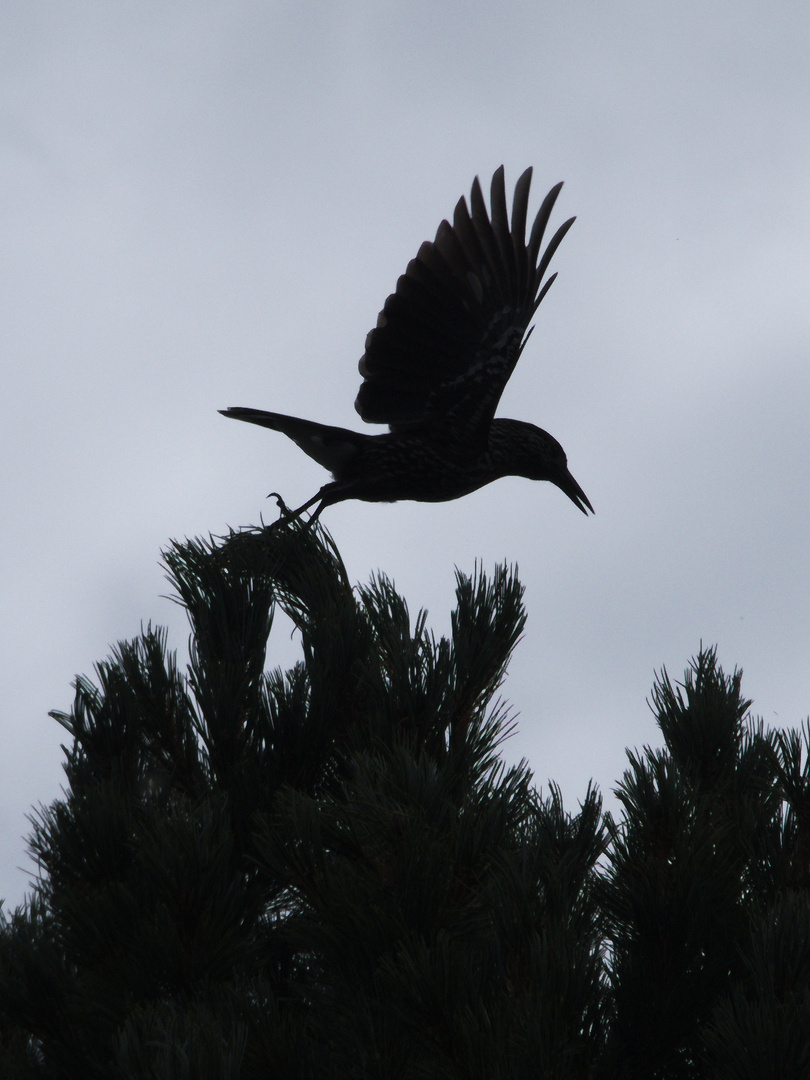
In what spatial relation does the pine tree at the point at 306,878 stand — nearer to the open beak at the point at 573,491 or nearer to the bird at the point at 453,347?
the bird at the point at 453,347

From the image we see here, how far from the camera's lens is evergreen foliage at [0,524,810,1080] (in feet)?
5.16

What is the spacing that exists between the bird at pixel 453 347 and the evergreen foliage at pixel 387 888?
2163 millimetres

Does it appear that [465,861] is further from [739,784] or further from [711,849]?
[739,784]

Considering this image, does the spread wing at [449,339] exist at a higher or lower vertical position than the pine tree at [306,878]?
higher

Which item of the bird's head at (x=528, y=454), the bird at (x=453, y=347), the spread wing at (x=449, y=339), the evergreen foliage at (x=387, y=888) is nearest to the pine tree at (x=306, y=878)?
the evergreen foliage at (x=387, y=888)

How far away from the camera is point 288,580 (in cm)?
270

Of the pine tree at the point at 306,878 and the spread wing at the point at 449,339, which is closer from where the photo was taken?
the pine tree at the point at 306,878

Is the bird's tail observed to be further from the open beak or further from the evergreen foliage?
the evergreen foliage

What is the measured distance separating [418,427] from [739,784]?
259cm

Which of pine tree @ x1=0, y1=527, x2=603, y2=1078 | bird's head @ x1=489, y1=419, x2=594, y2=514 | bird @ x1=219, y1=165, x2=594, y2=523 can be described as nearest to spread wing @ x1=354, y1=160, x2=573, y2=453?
bird @ x1=219, y1=165, x2=594, y2=523

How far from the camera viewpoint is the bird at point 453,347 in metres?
4.53

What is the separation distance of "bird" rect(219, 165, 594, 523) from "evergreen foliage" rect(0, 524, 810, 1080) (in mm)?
2163

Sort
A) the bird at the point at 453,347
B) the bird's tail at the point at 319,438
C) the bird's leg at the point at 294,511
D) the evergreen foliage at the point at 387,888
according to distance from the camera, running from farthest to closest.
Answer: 1. the bird at the point at 453,347
2. the bird's tail at the point at 319,438
3. the bird's leg at the point at 294,511
4. the evergreen foliage at the point at 387,888

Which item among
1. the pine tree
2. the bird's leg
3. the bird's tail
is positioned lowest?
the pine tree
